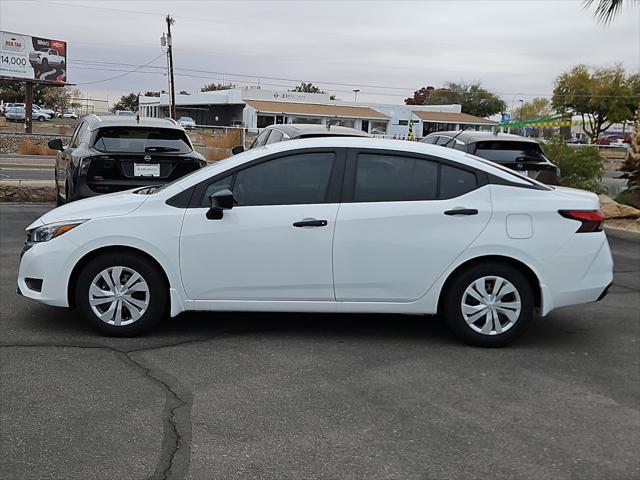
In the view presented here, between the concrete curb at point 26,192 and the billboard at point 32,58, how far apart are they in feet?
112

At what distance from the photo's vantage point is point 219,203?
5719 millimetres

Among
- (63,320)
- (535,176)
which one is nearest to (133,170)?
(63,320)

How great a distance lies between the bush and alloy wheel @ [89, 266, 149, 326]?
11.6m

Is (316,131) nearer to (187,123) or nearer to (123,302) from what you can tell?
(123,302)

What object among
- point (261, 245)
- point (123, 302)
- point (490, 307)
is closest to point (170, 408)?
point (123, 302)

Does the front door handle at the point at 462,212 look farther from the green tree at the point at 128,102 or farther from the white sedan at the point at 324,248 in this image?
the green tree at the point at 128,102

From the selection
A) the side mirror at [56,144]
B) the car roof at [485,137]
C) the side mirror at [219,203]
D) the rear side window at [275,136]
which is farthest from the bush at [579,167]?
the side mirror at [219,203]

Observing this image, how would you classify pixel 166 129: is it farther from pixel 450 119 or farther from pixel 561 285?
pixel 450 119

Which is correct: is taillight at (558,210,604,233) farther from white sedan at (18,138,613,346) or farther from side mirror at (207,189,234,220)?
side mirror at (207,189,234,220)

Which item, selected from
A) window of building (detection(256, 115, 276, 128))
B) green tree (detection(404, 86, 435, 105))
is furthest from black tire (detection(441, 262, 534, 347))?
green tree (detection(404, 86, 435, 105))

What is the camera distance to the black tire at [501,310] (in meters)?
5.85

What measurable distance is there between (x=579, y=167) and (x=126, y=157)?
9.99 metres

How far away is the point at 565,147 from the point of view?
15.9 metres

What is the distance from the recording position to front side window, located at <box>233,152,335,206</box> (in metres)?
5.89
